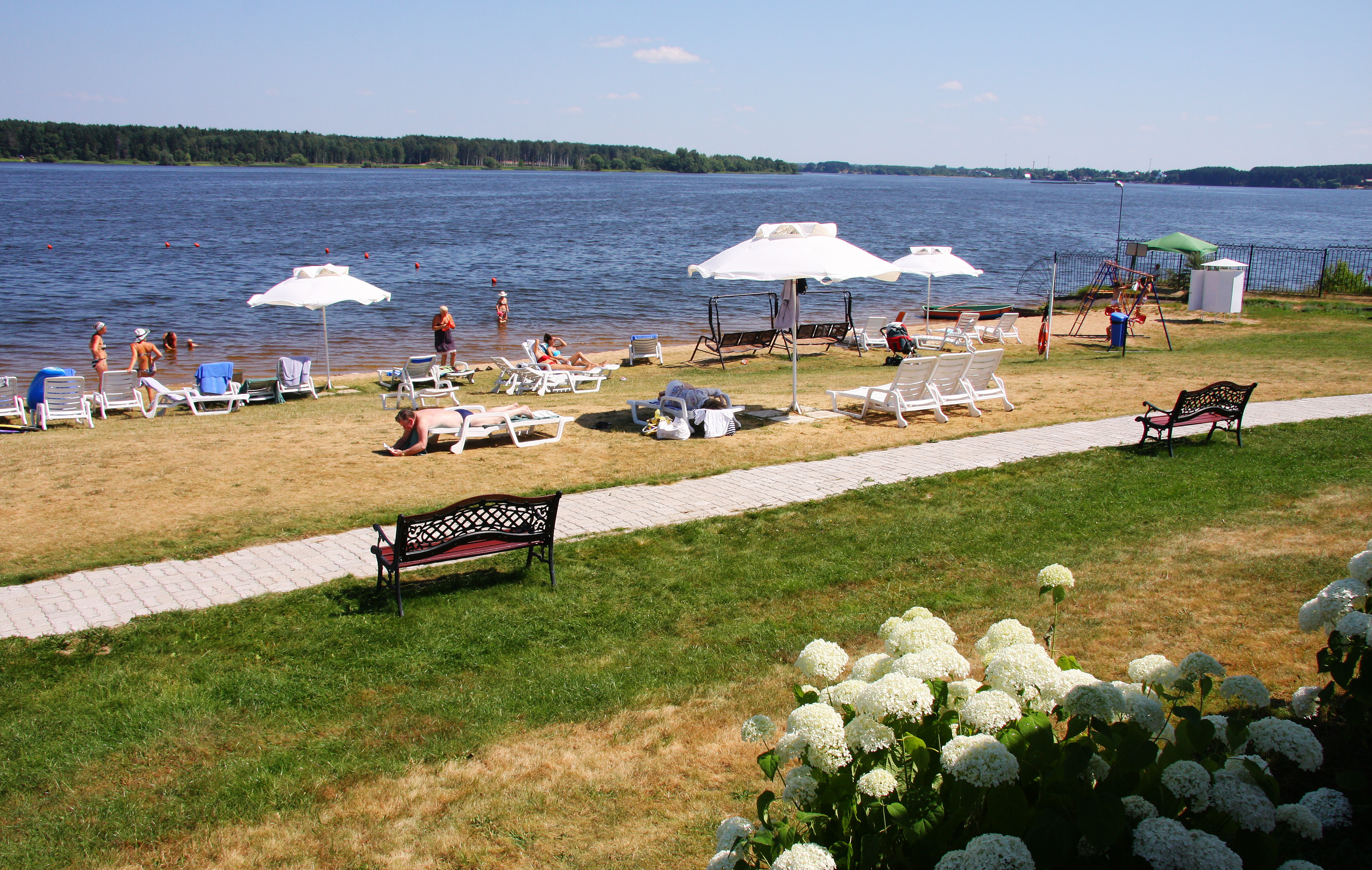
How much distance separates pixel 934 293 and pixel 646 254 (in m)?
18.2

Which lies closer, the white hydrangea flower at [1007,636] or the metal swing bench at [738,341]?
the white hydrangea flower at [1007,636]

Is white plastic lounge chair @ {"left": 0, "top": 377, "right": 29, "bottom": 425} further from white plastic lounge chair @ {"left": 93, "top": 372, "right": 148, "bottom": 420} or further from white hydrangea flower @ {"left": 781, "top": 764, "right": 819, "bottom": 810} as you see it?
white hydrangea flower @ {"left": 781, "top": 764, "right": 819, "bottom": 810}

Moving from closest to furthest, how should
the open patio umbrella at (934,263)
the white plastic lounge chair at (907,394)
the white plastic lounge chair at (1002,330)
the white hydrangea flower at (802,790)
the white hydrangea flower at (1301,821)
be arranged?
the white hydrangea flower at (1301,821) → the white hydrangea flower at (802,790) → the white plastic lounge chair at (907,394) → the open patio umbrella at (934,263) → the white plastic lounge chair at (1002,330)

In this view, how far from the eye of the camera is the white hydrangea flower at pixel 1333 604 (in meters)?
3.07

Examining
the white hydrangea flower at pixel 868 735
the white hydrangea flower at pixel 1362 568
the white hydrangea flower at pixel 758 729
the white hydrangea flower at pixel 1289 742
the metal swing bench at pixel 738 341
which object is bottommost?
the metal swing bench at pixel 738 341

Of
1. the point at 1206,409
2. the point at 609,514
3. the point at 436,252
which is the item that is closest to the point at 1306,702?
the point at 609,514

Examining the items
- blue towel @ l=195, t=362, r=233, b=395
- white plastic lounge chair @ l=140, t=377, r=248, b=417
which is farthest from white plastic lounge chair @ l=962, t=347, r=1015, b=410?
blue towel @ l=195, t=362, r=233, b=395

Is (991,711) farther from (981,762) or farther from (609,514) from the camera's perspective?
(609,514)

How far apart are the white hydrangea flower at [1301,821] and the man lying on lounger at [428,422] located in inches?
388

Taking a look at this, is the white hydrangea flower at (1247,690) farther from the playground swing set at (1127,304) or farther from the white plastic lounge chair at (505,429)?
the playground swing set at (1127,304)

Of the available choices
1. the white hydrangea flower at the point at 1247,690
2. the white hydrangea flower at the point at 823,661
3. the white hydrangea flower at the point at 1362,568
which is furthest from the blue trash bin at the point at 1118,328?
the white hydrangea flower at the point at 823,661

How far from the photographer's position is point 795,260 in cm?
1156

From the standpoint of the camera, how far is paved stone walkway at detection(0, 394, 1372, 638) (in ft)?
21.1

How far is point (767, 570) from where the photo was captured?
269 inches
